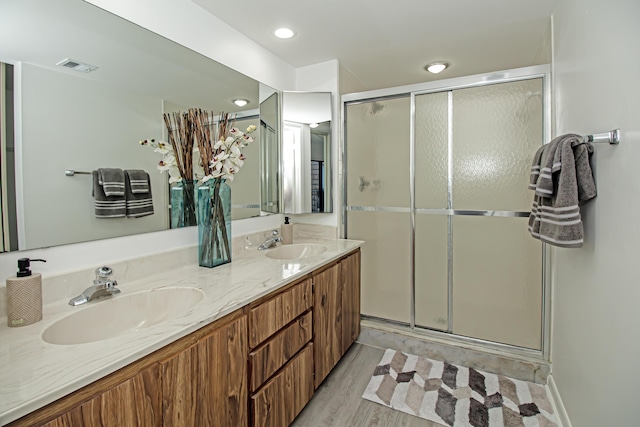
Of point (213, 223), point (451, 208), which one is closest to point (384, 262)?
point (451, 208)

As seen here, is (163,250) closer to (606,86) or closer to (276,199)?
(276,199)

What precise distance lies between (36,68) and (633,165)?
207 cm

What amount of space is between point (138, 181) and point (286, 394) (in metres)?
1.24

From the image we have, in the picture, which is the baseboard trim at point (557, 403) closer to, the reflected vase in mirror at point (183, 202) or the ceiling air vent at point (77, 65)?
the reflected vase in mirror at point (183, 202)

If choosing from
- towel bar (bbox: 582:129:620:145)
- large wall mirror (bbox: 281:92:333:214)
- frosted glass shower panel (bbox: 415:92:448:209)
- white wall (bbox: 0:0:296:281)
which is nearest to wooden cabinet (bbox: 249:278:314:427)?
white wall (bbox: 0:0:296:281)

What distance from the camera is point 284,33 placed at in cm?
216

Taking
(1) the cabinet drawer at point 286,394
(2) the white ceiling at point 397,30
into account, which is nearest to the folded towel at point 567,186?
(2) the white ceiling at point 397,30

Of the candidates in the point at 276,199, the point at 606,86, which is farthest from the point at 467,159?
the point at 276,199

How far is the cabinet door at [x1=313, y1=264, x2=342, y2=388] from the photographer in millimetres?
1823

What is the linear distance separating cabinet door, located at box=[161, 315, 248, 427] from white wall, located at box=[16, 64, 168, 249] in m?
0.71

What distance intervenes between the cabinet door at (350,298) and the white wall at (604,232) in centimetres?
124

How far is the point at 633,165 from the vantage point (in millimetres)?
→ 986

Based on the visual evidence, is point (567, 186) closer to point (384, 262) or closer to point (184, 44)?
point (384, 262)

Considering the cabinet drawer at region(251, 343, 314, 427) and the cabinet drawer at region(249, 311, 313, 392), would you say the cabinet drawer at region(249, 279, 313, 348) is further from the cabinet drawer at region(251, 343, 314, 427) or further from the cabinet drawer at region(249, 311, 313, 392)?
the cabinet drawer at region(251, 343, 314, 427)
